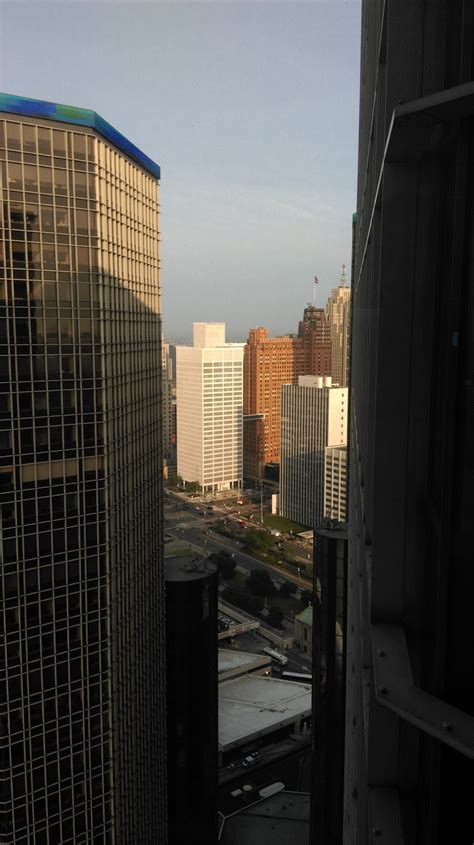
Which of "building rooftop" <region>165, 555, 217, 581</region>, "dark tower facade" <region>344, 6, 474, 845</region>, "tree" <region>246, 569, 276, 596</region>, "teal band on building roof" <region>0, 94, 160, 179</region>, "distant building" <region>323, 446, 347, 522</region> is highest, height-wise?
"teal band on building roof" <region>0, 94, 160, 179</region>

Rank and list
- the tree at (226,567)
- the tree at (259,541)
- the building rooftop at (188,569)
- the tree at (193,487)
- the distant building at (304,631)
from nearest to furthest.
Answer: the building rooftop at (188,569), the distant building at (304,631), the tree at (226,567), the tree at (259,541), the tree at (193,487)

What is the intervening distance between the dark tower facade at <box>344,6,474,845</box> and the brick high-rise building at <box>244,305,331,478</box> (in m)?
41.1

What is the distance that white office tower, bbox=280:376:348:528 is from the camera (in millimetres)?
32062

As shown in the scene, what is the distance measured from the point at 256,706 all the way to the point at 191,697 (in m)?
7.71

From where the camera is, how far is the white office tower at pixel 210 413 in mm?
39781

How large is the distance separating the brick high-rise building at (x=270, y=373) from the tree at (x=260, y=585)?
708 inches

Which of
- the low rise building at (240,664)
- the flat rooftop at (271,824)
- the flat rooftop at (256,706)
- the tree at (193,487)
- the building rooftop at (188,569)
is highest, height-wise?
the building rooftop at (188,569)

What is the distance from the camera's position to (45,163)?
7125mm

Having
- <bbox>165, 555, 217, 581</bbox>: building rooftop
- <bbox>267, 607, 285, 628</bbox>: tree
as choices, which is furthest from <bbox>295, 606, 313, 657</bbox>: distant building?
<bbox>165, 555, 217, 581</bbox>: building rooftop

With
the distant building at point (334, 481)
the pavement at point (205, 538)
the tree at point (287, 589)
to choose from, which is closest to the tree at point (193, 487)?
the pavement at point (205, 538)

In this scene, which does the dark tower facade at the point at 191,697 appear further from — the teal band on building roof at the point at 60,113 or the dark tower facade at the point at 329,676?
the teal band on building roof at the point at 60,113

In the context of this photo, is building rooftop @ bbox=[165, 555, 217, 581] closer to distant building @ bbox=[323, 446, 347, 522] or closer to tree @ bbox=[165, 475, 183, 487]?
distant building @ bbox=[323, 446, 347, 522]

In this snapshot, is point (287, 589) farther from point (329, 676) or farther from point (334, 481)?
point (329, 676)

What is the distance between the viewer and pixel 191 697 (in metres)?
10.7
